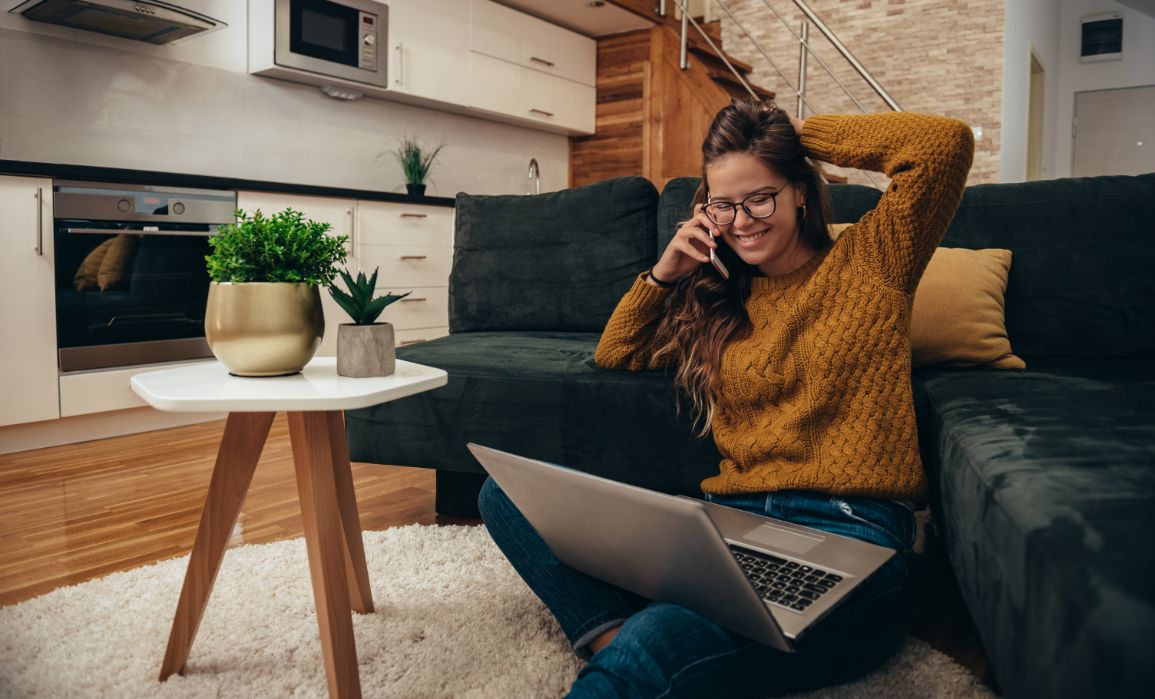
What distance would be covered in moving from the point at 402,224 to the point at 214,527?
2.91 metres

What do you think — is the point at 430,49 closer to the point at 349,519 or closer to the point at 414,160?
the point at 414,160

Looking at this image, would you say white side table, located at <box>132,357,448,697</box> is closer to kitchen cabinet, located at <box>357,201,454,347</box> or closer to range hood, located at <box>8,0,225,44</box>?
range hood, located at <box>8,0,225,44</box>

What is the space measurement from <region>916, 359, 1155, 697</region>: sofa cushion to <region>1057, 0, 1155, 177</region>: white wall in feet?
25.5

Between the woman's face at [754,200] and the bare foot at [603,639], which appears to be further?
the woman's face at [754,200]

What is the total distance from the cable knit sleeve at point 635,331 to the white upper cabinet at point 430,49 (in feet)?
9.96

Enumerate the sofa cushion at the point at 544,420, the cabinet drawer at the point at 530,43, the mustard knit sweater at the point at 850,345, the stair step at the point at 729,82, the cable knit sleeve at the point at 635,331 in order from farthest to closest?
the stair step at the point at 729,82
the cabinet drawer at the point at 530,43
the sofa cushion at the point at 544,420
the cable knit sleeve at the point at 635,331
the mustard knit sweater at the point at 850,345

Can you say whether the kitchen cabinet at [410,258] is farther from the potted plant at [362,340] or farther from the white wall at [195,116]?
the potted plant at [362,340]

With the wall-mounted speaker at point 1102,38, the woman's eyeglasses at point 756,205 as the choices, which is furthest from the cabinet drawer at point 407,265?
the wall-mounted speaker at point 1102,38

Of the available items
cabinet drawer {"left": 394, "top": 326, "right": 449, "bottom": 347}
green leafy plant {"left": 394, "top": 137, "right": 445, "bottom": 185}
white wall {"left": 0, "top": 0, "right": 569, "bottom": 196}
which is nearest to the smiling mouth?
cabinet drawer {"left": 394, "top": 326, "right": 449, "bottom": 347}

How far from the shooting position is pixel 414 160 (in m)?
4.50

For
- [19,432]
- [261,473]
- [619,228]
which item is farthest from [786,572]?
[19,432]

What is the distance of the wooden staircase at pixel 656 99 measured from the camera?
5312 mm

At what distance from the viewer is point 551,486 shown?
1.05 m

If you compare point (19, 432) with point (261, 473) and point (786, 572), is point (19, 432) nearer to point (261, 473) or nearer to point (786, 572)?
point (261, 473)
